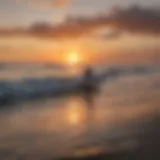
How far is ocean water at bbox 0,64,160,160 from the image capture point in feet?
3.92

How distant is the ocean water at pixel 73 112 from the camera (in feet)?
3.92

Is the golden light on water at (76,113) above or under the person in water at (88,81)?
under

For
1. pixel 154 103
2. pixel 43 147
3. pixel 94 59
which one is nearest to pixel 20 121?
pixel 43 147

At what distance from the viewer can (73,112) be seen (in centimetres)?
135

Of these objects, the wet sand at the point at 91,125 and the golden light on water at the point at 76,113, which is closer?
the wet sand at the point at 91,125

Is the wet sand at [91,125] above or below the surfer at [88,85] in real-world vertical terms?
below

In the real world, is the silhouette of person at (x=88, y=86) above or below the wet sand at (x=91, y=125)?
above

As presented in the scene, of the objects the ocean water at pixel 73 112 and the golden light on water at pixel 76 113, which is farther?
the golden light on water at pixel 76 113

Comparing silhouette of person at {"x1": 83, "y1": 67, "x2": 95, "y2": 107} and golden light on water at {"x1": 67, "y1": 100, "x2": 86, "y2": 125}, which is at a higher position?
silhouette of person at {"x1": 83, "y1": 67, "x2": 95, "y2": 107}

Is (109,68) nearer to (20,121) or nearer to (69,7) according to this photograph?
(69,7)

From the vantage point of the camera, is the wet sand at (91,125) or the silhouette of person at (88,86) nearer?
the wet sand at (91,125)

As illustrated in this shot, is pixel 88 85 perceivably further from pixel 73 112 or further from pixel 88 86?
pixel 73 112

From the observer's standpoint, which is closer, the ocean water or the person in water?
the ocean water

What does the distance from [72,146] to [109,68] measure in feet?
1.15
